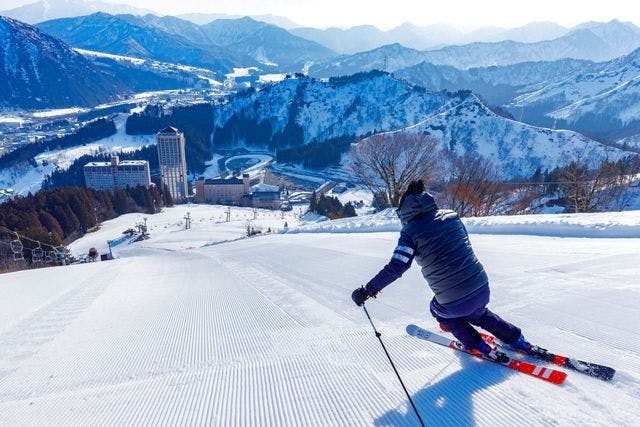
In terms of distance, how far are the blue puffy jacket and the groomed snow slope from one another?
67cm

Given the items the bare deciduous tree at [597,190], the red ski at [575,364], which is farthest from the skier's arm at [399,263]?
the bare deciduous tree at [597,190]

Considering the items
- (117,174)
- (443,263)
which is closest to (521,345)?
Result: (443,263)

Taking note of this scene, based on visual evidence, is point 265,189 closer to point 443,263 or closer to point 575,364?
point 443,263

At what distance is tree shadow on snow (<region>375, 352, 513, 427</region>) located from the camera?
2572 millimetres

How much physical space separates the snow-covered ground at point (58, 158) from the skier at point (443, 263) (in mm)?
133420

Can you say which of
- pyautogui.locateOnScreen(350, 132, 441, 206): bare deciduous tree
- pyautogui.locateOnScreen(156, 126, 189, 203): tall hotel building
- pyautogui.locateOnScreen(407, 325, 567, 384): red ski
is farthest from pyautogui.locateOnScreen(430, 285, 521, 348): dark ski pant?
pyautogui.locateOnScreen(156, 126, 189, 203): tall hotel building

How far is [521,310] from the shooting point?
4.15m

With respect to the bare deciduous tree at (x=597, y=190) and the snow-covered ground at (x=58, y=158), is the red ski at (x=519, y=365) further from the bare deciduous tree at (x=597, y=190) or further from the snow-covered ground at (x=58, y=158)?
the snow-covered ground at (x=58, y=158)

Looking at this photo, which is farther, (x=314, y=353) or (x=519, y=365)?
(x=314, y=353)

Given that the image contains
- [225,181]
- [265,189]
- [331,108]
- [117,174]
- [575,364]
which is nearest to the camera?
[575,364]

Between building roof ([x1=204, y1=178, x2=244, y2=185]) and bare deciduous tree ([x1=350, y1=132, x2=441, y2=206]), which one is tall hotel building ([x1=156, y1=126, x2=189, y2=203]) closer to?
building roof ([x1=204, y1=178, x2=244, y2=185])

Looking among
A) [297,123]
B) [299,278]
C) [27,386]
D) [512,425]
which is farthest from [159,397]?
[297,123]

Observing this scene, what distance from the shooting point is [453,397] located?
109 inches

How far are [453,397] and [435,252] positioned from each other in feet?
3.35
